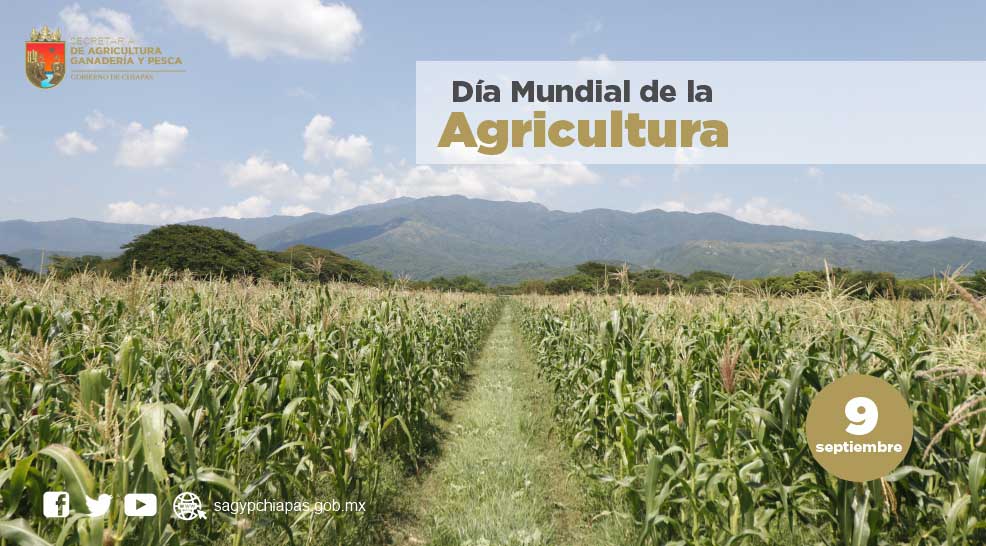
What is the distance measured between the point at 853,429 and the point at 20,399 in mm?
6842

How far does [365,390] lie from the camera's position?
5.69 metres

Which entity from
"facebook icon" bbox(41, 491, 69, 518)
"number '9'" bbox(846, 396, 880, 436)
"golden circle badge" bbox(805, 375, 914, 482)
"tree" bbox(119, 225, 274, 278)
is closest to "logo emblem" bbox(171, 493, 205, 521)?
"facebook icon" bbox(41, 491, 69, 518)

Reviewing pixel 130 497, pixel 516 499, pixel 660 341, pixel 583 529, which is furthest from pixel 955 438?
pixel 130 497

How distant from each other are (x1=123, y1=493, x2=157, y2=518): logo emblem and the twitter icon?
141 millimetres

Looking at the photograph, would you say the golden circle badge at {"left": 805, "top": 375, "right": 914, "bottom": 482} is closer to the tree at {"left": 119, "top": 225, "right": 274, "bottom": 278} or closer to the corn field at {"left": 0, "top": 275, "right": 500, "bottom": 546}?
the corn field at {"left": 0, "top": 275, "right": 500, "bottom": 546}

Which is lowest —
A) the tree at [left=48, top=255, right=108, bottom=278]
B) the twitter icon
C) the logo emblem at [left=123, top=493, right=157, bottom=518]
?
the logo emblem at [left=123, top=493, right=157, bottom=518]

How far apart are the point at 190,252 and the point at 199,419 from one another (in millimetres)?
57132

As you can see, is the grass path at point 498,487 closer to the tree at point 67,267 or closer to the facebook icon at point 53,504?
the facebook icon at point 53,504

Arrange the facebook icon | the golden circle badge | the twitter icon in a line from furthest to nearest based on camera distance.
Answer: the golden circle badge
the facebook icon
the twitter icon

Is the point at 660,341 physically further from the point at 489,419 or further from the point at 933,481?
the point at 489,419

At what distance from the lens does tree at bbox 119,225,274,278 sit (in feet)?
163

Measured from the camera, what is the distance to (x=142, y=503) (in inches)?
91.2

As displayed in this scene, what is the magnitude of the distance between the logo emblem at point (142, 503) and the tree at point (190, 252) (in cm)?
5260

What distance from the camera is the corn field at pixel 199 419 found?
2.28 meters
